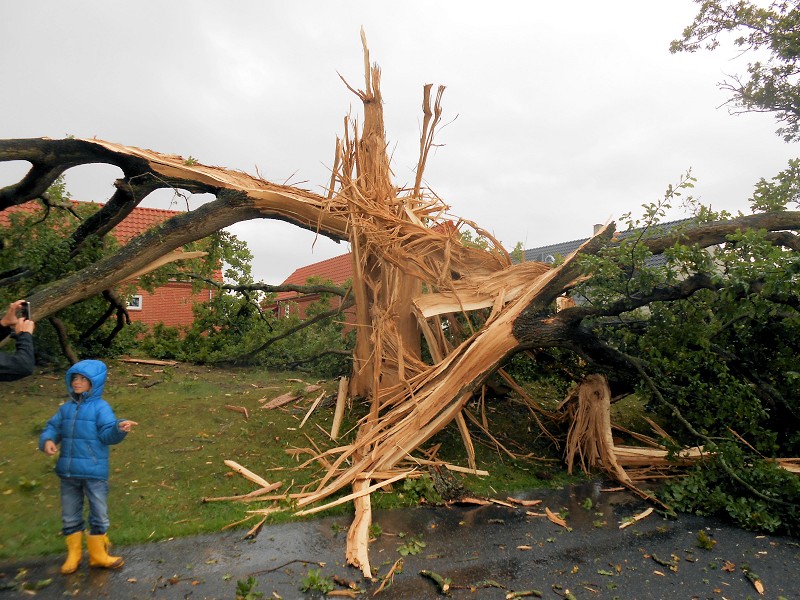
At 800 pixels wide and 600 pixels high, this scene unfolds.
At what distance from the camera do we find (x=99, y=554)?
354 cm

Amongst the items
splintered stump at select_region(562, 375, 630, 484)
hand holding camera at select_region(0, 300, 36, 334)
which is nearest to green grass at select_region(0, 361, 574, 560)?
splintered stump at select_region(562, 375, 630, 484)

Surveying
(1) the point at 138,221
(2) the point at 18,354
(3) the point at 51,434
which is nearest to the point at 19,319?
(2) the point at 18,354

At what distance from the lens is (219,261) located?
9.30 metres

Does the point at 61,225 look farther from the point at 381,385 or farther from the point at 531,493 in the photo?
the point at 531,493

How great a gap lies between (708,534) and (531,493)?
4.85ft

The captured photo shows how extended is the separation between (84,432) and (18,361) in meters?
0.58

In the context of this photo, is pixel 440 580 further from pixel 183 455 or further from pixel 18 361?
pixel 183 455

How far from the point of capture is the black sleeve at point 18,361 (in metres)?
3.58

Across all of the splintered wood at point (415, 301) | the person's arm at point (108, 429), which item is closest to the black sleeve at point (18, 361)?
the person's arm at point (108, 429)

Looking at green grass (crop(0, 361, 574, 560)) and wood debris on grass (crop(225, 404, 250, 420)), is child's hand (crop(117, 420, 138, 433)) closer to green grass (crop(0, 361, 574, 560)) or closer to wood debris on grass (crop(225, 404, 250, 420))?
green grass (crop(0, 361, 574, 560))

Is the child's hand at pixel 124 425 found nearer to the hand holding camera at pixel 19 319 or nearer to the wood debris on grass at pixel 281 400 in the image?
the hand holding camera at pixel 19 319

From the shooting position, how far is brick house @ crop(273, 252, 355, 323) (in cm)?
1076

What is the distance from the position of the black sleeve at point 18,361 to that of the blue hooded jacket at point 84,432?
237mm

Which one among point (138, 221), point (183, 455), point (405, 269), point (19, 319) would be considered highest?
point (138, 221)
